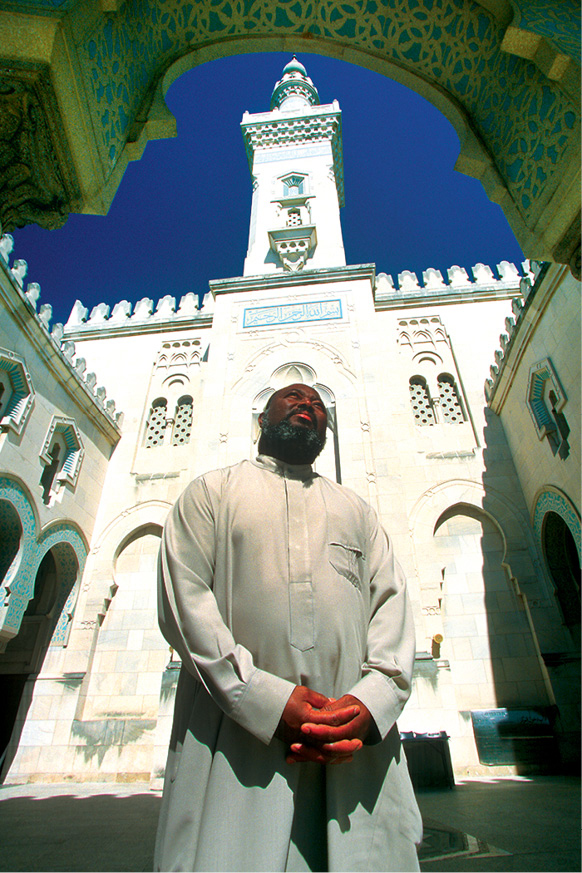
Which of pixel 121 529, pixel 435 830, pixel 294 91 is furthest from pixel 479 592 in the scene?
pixel 294 91

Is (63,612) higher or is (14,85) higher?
(14,85)

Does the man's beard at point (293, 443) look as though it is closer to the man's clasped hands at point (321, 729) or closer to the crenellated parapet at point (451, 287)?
the man's clasped hands at point (321, 729)

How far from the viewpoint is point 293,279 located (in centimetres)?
838

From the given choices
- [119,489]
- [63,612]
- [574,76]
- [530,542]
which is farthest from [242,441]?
[574,76]

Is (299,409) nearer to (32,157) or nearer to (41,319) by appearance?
(32,157)

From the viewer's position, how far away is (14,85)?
1806mm

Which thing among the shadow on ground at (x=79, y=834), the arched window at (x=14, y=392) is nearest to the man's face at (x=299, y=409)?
the shadow on ground at (x=79, y=834)

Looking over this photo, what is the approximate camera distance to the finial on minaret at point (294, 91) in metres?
14.4

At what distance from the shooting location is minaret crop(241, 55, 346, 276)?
9492 mm

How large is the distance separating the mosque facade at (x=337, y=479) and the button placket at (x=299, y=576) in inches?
153

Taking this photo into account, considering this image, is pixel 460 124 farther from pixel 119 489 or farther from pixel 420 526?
pixel 119 489

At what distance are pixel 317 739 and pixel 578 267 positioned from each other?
2290 millimetres

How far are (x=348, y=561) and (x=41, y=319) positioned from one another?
21.0 ft

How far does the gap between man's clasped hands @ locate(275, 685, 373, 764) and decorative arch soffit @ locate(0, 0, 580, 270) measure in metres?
2.23
